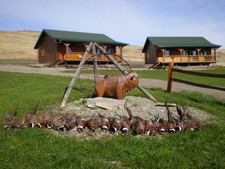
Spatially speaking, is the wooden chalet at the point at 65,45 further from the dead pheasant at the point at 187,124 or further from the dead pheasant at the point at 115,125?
the dead pheasant at the point at 115,125

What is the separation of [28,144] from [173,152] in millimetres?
2629

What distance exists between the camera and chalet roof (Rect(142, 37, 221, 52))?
43219 mm

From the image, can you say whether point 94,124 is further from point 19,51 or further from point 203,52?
point 19,51

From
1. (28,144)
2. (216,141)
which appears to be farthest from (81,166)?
(216,141)

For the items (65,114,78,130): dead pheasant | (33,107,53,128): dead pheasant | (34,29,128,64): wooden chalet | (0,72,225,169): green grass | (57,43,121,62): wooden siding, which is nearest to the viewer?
(0,72,225,169): green grass

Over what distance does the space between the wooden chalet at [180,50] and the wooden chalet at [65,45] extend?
20.6 ft

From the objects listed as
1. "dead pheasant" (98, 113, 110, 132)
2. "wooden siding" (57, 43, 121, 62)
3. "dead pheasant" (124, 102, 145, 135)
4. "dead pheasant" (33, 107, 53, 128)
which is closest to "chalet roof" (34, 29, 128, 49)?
"wooden siding" (57, 43, 121, 62)

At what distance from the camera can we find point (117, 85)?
307 inches

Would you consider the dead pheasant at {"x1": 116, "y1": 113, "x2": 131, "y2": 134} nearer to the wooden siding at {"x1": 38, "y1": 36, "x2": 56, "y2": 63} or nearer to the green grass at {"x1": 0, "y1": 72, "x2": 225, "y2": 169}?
the green grass at {"x1": 0, "y1": 72, "x2": 225, "y2": 169}

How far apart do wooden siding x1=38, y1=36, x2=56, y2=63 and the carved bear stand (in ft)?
105

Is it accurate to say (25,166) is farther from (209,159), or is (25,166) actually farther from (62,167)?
(209,159)

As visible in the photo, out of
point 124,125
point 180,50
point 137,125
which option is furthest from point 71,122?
point 180,50

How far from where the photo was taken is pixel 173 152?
196 inches

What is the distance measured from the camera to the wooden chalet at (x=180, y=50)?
42781mm
